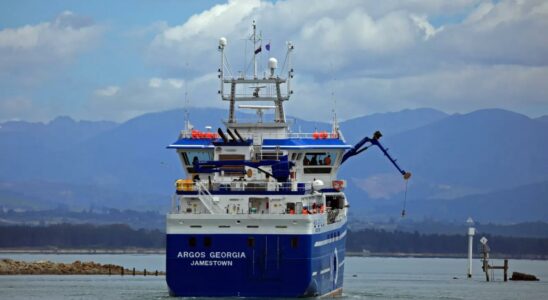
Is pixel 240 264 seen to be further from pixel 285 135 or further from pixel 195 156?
pixel 285 135

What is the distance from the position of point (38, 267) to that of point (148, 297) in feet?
150

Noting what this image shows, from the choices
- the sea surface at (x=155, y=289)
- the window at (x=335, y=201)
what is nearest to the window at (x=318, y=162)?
the window at (x=335, y=201)

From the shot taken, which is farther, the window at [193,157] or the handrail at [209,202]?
the window at [193,157]

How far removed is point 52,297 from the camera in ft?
250

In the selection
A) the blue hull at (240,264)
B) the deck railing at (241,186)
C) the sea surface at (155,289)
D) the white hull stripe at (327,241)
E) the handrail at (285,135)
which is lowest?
the sea surface at (155,289)

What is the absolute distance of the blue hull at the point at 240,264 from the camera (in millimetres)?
62188

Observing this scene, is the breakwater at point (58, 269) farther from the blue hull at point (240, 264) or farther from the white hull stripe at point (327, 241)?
the blue hull at point (240, 264)

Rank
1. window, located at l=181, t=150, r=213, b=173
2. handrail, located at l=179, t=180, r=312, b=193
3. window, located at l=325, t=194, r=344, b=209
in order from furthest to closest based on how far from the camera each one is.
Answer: window, located at l=325, t=194, r=344, b=209
window, located at l=181, t=150, r=213, b=173
handrail, located at l=179, t=180, r=312, b=193

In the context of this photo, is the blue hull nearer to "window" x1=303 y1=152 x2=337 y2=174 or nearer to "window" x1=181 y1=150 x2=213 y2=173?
"window" x1=181 y1=150 x2=213 y2=173

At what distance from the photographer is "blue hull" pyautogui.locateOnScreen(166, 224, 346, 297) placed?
2448 inches

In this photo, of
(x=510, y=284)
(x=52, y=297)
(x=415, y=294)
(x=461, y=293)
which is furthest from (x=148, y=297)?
(x=510, y=284)

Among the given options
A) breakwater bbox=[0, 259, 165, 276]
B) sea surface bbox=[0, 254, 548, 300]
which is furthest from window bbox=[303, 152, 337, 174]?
breakwater bbox=[0, 259, 165, 276]

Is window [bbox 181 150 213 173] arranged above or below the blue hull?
above

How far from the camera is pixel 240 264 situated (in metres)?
62.2
